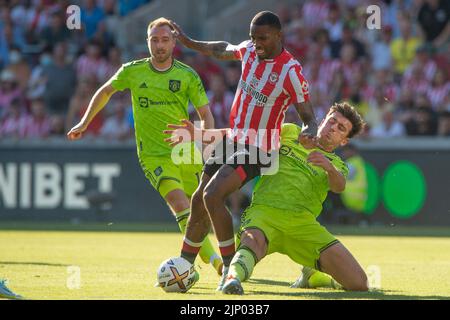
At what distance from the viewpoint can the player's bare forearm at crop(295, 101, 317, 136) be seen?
923 centimetres

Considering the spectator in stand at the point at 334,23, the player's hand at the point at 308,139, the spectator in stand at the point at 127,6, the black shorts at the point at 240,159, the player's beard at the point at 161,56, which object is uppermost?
the spectator in stand at the point at 127,6

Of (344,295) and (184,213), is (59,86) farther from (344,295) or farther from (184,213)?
(344,295)

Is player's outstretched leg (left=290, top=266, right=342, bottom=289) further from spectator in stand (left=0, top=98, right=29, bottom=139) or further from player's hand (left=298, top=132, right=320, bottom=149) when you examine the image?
spectator in stand (left=0, top=98, right=29, bottom=139)

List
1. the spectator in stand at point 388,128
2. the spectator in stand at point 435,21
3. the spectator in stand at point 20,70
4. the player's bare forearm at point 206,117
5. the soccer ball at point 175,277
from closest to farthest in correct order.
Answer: the soccer ball at point 175,277
the player's bare forearm at point 206,117
the spectator in stand at point 388,128
the spectator in stand at point 435,21
the spectator in stand at point 20,70

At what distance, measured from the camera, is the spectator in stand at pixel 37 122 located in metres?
21.6

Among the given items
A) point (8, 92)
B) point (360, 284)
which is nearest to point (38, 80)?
point (8, 92)

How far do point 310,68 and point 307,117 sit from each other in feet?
39.5

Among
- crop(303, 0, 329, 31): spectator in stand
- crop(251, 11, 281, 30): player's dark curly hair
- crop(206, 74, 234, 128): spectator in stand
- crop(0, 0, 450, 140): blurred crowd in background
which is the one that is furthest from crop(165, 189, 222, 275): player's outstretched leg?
crop(303, 0, 329, 31): spectator in stand

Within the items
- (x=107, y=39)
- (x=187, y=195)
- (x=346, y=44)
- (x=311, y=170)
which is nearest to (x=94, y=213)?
(x=107, y=39)

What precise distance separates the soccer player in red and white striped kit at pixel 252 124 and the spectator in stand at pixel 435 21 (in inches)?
497

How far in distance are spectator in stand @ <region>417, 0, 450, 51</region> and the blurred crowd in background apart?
0.02 metres

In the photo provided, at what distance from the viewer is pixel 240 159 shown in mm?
9516

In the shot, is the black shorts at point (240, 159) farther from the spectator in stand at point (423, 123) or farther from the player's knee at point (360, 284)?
the spectator in stand at point (423, 123)

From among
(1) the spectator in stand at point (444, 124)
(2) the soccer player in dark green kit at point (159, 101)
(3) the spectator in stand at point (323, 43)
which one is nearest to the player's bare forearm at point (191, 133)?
(2) the soccer player in dark green kit at point (159, 101)
